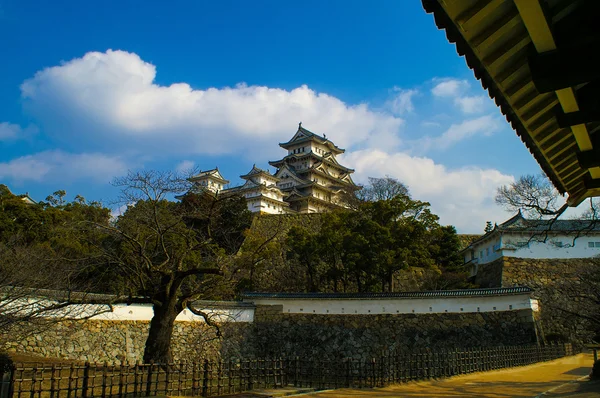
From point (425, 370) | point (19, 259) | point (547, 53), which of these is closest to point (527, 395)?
point (425, 370)

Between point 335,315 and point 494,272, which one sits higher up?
point 494,272

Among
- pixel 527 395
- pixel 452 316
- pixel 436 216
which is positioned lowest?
pixel 527 395

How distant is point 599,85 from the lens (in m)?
2.93

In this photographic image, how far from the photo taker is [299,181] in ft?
140

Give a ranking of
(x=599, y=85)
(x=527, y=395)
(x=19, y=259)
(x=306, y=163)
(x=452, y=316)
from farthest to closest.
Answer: (x=306, y=163), (x=452, y=316), (x=19, y=259), (x=527, y=395), (x=599, y=85)

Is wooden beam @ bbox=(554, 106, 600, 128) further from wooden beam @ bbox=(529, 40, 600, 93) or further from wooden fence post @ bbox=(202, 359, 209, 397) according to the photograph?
wooden fence post @ bbox=(202, 359, 209, 397)

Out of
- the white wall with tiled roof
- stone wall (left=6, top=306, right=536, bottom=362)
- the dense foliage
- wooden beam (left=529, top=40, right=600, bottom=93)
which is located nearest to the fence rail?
stone wall (left=6, top=306, right=536, bottom=362)

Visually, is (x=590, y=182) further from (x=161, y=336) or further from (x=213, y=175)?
(x=213, y=175)

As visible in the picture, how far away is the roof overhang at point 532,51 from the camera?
2.38 m

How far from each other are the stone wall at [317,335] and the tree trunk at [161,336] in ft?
22.5

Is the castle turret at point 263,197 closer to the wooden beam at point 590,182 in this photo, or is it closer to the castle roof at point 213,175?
the castle roof at point 213,175

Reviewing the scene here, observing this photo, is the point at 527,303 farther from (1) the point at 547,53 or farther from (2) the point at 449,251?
(1) the point at 547,53

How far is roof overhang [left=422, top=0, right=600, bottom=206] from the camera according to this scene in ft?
7.82

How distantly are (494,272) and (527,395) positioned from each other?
16918 millimetres
